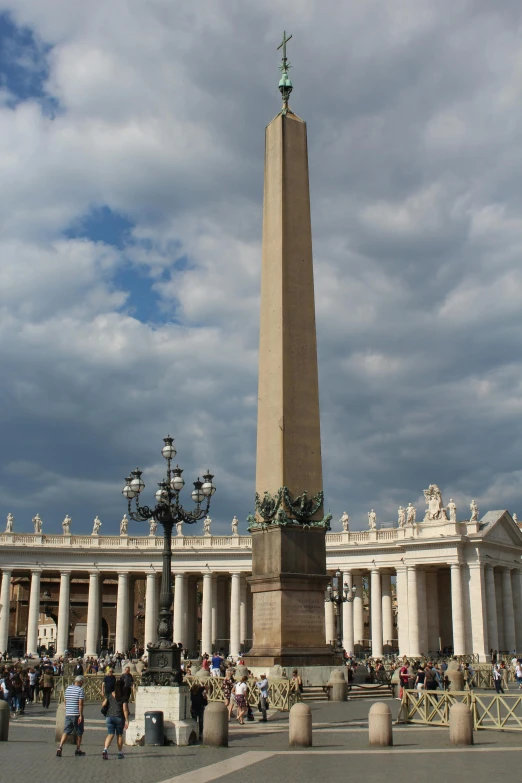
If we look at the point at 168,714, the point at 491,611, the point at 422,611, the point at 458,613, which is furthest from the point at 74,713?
the point at 491,611

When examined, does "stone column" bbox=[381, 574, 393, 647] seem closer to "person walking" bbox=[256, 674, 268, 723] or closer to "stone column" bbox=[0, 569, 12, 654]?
"stone column" bbox=[0, 569, 12, 654]

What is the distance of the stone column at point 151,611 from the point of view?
7125 centimetres

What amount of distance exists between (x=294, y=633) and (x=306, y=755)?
8267 mm

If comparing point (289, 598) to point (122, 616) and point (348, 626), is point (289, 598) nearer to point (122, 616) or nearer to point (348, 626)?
point (348, 626)

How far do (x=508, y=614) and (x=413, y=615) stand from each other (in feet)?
33.2

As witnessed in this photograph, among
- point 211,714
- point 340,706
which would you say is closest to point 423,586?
point 340,706

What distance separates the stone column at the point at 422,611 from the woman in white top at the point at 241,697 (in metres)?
46.9

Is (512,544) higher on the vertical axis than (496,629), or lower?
higher

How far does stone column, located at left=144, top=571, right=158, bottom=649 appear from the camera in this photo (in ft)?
234

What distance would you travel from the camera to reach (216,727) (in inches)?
651

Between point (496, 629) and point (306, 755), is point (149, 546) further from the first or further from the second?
point (306, 755)

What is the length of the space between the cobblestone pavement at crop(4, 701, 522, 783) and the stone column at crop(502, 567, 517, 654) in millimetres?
54745

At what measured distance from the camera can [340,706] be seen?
24.1m

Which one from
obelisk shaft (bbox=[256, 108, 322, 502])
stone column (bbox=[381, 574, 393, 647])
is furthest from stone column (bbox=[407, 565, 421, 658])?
obelisk shaft (bbox=[256, 108, 322, 502])
